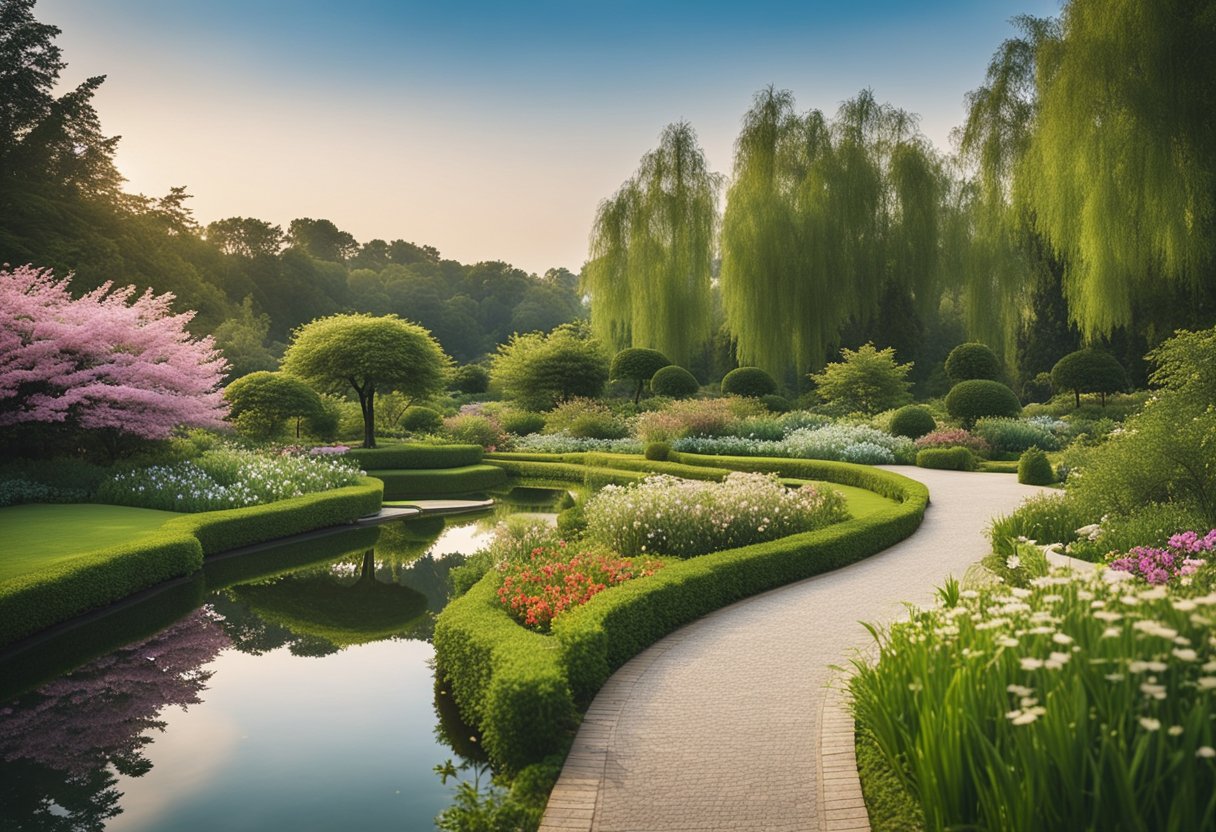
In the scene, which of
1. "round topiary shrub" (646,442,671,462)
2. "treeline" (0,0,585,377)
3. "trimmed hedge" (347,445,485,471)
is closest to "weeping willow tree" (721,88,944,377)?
"round topiary shrub" (646,442,671,462)

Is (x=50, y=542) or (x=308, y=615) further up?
(x=50, y=542)

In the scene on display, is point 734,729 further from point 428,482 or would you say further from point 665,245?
point 665,245

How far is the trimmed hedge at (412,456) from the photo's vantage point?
67.2 ft

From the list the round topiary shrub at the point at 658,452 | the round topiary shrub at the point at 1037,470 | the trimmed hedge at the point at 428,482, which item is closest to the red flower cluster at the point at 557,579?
the round topiary shrub at the point at 1037,470

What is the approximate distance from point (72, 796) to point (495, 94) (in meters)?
14.1

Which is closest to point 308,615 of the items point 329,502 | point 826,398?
point 329,502

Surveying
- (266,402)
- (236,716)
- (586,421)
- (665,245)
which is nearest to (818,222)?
(665,245)

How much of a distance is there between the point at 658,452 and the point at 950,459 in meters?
6.72

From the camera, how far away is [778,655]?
6.58 meters

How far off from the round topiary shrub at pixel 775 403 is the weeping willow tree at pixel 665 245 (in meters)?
5.59

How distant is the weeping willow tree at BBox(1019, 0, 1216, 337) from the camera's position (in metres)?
17.1

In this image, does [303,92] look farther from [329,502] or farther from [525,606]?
[525,606]

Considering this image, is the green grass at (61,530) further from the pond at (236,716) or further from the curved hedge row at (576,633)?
the curved hedge row at (576,633)

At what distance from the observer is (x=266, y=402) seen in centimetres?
2031
